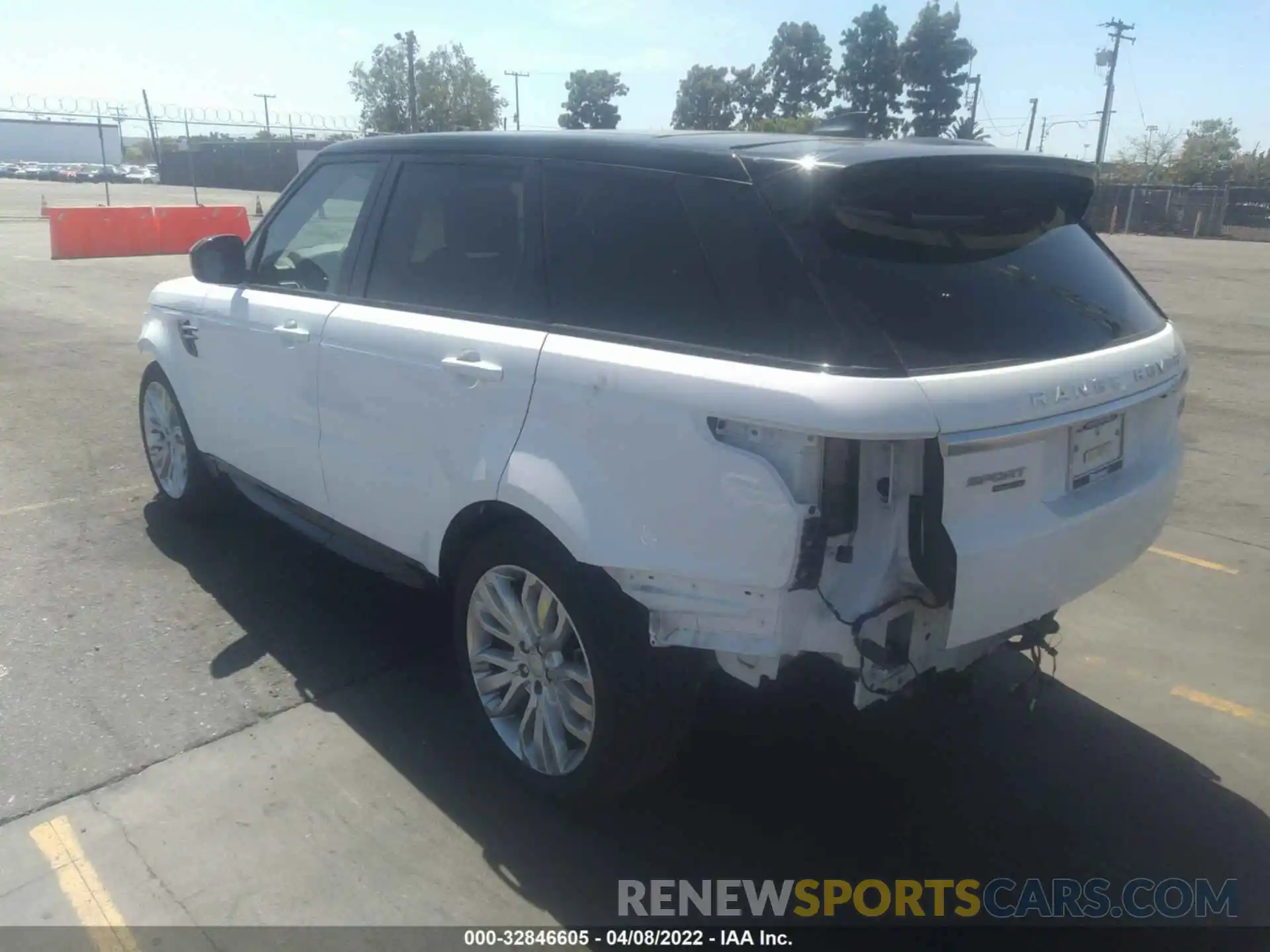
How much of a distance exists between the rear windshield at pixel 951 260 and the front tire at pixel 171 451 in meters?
3.69

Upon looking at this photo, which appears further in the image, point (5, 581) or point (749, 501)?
point (5, 581)

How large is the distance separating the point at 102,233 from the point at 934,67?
198 feet

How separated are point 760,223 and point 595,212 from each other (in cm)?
62

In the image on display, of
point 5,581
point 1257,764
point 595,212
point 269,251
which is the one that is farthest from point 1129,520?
point 5,581

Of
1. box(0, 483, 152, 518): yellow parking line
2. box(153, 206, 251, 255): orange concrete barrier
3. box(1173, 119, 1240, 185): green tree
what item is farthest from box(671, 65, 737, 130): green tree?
box(0, 483, 152, 518): yellow parking line

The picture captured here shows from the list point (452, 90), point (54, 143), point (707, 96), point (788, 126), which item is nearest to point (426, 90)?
point (452, 90)

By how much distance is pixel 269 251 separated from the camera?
4480 mm

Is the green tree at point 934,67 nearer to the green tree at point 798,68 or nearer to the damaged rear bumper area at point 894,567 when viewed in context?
the green tree at point 798,68

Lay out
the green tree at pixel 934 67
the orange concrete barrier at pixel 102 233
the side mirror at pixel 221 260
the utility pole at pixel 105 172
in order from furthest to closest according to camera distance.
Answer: the green tree at pixel 934 67, the utility pole at pixel 105 172, the orange concrete barrier at pixel 102 233, the side mirror at pixel 221 260

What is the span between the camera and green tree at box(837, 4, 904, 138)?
68.1 metres

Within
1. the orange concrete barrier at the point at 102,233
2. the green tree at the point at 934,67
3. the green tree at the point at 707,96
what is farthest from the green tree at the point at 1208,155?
the orange concrete barrier at the point at 102,233

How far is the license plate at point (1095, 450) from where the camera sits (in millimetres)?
2691

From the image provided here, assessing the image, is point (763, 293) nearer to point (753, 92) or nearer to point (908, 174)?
point (908, 174)

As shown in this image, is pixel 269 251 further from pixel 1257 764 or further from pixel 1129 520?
pixel 1257 764
